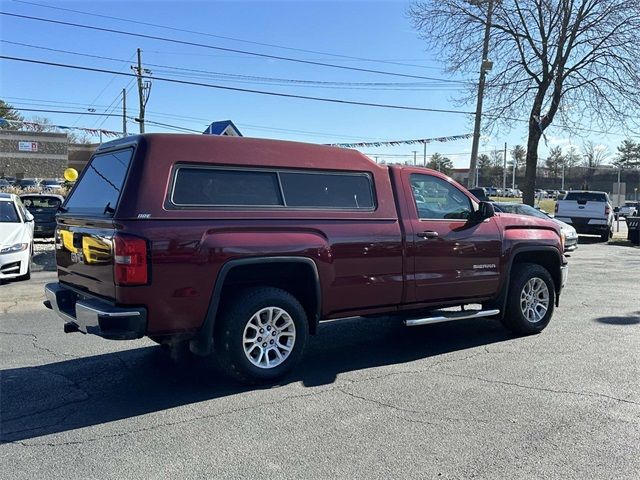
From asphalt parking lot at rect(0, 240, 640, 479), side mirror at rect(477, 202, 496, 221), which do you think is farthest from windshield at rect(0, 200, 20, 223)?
side mirror at rect(477, 202, 496, 221)

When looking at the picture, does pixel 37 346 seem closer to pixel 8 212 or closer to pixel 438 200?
pixel 438 200

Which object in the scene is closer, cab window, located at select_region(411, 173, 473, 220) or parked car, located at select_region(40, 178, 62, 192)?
cab window, located at select_region(411, 173, 473, 220)

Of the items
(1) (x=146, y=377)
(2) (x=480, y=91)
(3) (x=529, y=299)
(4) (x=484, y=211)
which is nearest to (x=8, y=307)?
(1) (x=146, y=377)

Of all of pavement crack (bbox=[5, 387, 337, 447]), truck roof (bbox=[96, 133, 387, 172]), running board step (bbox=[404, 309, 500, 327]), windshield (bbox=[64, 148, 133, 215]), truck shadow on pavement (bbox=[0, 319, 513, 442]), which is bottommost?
truck shadow on pavement (bbox=[0, 319, 513, 442])

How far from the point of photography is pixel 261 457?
11.7ft

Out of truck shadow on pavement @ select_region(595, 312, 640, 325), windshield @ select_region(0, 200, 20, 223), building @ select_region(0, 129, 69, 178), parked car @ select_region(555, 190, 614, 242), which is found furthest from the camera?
building @ select_region(0, 129, 69, 178)

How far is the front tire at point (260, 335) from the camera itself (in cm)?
468

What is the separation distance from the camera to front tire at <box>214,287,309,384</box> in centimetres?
468

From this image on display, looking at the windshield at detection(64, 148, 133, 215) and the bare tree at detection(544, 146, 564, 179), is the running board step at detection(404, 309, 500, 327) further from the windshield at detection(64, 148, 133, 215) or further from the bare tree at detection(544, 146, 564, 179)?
the bare tree at detection(544, 146, 564, 179)

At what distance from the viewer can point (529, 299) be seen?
22.2 feet

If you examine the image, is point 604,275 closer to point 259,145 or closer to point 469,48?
point 259,145

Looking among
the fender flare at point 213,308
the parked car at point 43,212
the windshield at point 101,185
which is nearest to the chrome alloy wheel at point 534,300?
the fender flare at point 213,308

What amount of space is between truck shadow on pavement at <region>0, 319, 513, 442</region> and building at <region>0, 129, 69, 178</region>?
70.4 m

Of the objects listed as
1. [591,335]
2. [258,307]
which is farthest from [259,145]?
[591,335]
